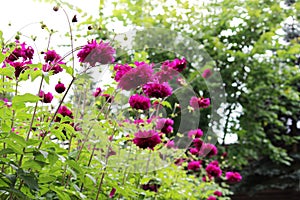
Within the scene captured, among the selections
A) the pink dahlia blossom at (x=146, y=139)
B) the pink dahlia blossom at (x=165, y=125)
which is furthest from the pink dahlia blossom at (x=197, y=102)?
the pink dahlia blossom at (x=146, y=139)

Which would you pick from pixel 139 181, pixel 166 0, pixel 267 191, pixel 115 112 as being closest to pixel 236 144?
pixel 267 191

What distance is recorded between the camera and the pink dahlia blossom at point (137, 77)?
1.09 metres

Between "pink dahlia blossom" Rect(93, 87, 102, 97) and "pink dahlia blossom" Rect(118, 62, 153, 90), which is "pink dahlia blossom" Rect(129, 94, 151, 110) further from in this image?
"pink dahlia blossom" Rect(93, 87, 102, 97)

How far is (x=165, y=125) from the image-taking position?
1.40 metres

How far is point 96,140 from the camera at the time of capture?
1.21 metres

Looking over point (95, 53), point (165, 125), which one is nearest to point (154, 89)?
point (95, 53)

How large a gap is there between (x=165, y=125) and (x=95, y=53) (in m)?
0.42

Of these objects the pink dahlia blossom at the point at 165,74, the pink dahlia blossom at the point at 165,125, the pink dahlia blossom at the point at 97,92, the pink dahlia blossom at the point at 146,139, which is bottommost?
the pink dahlia blossom at the point at 146,139

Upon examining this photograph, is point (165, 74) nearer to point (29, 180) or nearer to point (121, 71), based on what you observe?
point (121, 71)

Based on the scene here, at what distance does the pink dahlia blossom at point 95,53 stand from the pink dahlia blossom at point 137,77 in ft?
0.20

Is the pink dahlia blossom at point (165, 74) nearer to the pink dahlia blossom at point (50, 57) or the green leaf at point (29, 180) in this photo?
the pink dahlia blossom at point (50, 57)

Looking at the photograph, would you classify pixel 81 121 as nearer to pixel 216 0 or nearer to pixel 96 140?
pixel 96 140

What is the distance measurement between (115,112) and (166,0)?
3312 mm

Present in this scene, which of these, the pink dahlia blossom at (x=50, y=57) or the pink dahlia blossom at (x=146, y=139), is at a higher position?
the pink dahlia blossom at (x=50, y=57)
